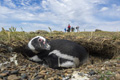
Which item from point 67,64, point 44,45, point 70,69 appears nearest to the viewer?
point 70,69

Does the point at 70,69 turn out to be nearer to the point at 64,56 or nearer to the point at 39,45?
the point at 64,56

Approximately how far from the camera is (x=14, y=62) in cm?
299

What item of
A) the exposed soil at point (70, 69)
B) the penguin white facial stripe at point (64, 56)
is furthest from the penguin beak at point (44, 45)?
the exposed soil at point (70, 69)

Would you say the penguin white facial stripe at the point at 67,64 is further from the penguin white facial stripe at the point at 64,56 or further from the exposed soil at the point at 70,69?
the exposed soil at the point at 70,69

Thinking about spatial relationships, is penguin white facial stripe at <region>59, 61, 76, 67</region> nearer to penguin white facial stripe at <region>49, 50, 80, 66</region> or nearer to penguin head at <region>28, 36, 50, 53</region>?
penguin white facial stripe at <region>49, 50, 80, 66</region>

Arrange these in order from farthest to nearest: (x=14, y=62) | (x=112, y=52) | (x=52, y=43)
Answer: (x=112, y=52)
(x=52, y=43)
(x=14, y=62)

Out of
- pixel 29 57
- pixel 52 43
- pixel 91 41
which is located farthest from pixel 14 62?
pixel 91 41

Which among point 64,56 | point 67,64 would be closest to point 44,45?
point 64,56

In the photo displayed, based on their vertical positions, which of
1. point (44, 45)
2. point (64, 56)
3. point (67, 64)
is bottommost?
point (67, 64)

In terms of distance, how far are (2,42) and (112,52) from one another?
139 inches

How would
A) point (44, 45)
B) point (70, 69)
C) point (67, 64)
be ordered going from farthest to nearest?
point (67, 64)
point (44, 45)
point (70, 69)

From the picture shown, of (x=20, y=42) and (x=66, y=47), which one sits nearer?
(x=66, y=47)

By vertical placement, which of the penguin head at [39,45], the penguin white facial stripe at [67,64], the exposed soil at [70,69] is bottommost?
the penguin white facial stripe at [67,64]

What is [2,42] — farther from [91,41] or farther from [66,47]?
[91,41]
